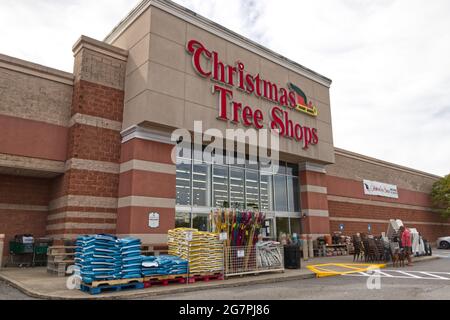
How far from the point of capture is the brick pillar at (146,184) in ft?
48.1

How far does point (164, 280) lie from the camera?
10.5m

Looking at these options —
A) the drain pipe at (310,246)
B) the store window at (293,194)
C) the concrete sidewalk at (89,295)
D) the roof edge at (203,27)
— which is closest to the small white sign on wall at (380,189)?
the store window at (293,194)

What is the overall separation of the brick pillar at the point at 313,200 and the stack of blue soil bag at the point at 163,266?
12.8 m

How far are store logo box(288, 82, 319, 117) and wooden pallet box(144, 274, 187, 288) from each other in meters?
14.0

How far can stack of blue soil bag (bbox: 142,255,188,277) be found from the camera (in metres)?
10.1

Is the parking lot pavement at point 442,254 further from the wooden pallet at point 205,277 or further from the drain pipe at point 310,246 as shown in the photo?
the wooden pallet at point 205,277

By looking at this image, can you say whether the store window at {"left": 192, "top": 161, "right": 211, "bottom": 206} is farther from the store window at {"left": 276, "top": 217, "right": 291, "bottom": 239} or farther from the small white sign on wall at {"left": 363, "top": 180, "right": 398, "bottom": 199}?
the small white sign on wall at {"left": 363, "top": 180, "right": 398, "bottom": 199}

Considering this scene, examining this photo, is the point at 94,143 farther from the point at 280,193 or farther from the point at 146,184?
the point at 280,193

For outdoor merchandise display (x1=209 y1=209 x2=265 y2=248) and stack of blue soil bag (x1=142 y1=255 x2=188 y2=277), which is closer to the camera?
stack of blue soil bag (x1=142 y1=255 x2=188 y2=277)

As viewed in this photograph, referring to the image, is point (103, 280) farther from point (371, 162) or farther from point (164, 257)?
point (371, 162)

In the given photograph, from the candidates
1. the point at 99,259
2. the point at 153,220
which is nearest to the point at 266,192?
the point at 153,220

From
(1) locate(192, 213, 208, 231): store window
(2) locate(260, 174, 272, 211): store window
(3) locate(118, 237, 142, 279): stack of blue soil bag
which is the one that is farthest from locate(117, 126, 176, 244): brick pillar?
(2) locate(260, 174, 272, 211): store window
